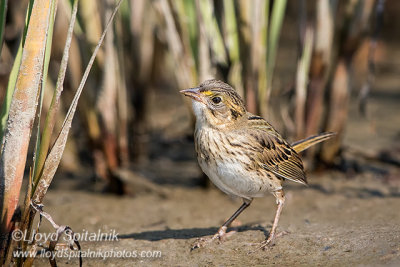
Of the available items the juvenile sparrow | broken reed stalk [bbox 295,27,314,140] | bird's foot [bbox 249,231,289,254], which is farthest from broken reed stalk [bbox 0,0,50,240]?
broken reed stalk [bbox 295,27,314,140]

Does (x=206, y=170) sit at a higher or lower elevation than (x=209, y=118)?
lower

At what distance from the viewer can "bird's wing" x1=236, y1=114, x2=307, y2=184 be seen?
4.41 meters

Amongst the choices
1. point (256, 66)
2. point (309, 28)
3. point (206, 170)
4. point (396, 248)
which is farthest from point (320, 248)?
point (309, 28)

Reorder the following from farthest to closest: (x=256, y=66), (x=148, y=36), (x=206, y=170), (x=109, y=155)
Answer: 1. (x=148, y=36)
2. (x=109, y=155)
3. (x=256, y=66)
4. (x=206, y=170)

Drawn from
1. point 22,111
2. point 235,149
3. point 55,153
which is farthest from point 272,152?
point 22,111

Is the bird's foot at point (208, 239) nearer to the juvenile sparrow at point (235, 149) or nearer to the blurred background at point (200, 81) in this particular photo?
the juvenile sparrow at point (235, 149)

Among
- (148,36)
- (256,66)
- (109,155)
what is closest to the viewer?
(256,66)

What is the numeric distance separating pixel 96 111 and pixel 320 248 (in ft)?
9.44

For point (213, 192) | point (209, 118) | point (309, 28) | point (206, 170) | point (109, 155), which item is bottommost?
point (213, 192)

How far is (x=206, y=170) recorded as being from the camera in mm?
4258

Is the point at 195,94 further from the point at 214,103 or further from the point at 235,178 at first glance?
the point at 235,178

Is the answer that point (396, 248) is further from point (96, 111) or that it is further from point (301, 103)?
point (96, 111)

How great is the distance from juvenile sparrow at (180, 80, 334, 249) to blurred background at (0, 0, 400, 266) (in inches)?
29.4

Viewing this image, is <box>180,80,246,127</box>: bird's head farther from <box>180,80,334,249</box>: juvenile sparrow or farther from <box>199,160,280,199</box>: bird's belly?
<box>199,160,280,199</box>: bird's belly
